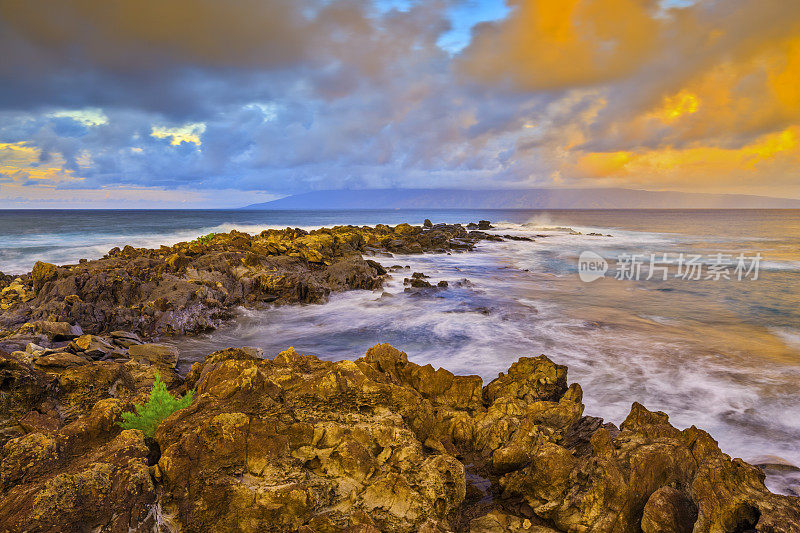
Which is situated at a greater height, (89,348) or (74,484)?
(74,484)

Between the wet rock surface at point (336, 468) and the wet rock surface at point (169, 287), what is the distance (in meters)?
5.44

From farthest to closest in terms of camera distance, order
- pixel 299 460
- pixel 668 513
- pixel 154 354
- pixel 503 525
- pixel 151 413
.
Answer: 1. pixel 154 354
2. pixel 151 413
3. pixel 299 460
4. pixel 503 525
5. pixel 668 513

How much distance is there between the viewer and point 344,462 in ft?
13.6

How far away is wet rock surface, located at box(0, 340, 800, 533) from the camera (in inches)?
132

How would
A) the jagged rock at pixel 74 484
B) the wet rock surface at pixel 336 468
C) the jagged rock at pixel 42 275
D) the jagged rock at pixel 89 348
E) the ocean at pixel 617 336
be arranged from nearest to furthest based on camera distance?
the jagged rock at pixel 74 484
the wet rock surface at pixel 336 468
the jagged rock at pixel 89 348
the ocean at pixel 617 336
the jagged rock at pixel 42 275

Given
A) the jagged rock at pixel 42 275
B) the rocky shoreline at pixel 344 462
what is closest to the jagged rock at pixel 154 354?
the rocky shoreline at pixel 344 462

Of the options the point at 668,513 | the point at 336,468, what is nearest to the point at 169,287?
the point at 336,468

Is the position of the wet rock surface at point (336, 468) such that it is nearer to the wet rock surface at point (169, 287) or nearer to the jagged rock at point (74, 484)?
the jagged rock at point (74, 484)

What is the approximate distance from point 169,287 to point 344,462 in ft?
40.6

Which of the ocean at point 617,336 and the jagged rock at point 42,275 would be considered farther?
the jagged rock at point 42,275

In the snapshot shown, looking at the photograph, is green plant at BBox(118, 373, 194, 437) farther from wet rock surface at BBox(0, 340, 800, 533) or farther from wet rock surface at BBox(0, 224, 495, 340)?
wet rock surface at BBox(0, 224, 495, 340)

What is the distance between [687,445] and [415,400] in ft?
10.8

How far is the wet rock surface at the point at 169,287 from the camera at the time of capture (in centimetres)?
1166

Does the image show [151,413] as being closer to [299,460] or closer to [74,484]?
[74,484]
